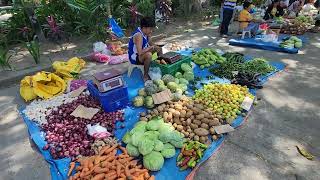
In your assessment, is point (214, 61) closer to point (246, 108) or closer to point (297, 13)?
point (246, 108)

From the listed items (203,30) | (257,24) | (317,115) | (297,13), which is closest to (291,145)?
(317,115)

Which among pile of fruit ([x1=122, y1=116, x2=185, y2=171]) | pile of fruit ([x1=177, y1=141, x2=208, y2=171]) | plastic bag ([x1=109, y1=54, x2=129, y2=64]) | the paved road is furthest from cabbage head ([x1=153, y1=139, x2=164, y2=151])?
plastic bag ([x1=109, y1=54, x2=129, y2=64])

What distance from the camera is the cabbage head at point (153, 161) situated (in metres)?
2.96

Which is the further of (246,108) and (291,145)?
(246,108)

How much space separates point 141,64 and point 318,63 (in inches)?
160

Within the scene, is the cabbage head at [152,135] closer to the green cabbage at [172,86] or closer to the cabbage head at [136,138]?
the cabbage head at [136,138]

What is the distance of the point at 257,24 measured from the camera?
787 cm

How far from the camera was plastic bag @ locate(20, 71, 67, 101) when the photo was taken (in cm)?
455

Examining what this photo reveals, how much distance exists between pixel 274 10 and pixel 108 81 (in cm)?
813

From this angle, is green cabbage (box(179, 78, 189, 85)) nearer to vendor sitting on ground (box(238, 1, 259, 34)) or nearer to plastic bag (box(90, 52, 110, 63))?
plastic bag (box(90, 52, 110, 63))

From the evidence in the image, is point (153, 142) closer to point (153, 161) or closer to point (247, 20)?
point (153, 161)

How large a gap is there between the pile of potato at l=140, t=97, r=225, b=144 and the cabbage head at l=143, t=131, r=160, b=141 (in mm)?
347

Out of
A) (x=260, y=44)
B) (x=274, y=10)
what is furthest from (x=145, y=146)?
(x=274, y=10)

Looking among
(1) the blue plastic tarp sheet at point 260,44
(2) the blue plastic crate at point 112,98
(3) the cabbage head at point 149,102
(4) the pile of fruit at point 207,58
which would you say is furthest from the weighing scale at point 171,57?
(1) the blue plastic tarp sheet at point 260,44
